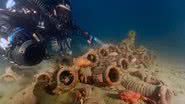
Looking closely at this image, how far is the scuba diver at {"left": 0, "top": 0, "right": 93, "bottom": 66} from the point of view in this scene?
4297mm

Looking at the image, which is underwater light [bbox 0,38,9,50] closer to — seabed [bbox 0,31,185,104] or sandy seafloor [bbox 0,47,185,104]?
seabed [bbox 0,31,185,104]

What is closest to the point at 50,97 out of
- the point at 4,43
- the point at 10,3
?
the point at 4,43

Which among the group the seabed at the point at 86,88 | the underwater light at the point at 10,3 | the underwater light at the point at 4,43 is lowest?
the seabed at the point at 86,88

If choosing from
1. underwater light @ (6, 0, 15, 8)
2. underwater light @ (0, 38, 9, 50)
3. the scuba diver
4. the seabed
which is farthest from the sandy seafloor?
underwater light @ (6, 0, 15, 8)

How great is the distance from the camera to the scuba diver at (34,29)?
4297 mm

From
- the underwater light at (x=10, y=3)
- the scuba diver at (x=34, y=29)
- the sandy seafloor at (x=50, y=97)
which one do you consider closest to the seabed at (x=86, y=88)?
the sandy seafloor at (x=50, y=97)

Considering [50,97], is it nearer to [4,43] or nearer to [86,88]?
[86,88]

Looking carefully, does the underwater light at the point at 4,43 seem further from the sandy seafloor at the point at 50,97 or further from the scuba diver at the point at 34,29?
the sandy seafloor at the point at 50,97

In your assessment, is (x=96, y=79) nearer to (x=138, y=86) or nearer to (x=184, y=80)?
(x=138, y=86)

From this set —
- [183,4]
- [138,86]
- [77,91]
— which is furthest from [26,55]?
[183,4]

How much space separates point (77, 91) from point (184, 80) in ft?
13.4

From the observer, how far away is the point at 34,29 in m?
5.04

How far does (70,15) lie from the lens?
6.07 m

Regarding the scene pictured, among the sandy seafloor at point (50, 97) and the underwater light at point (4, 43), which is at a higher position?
the underwater light at point (4, 43)
